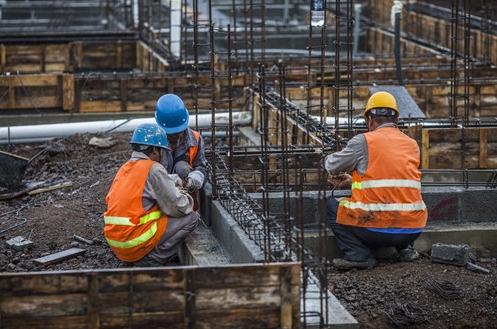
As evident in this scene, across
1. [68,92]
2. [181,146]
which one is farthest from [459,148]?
[68,92]

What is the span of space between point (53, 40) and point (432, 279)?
1666 cm

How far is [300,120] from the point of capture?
13977 millimetres

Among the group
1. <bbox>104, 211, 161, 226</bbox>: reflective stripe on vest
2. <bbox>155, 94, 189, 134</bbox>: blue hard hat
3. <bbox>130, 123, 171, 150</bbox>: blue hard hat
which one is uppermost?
<bbox>155, 94, 189, 134</bbox>: blue hard hat

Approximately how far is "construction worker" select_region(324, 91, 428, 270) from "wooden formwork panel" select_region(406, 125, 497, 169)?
11.5 ft

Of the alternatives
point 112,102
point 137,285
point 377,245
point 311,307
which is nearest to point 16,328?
point 137,285

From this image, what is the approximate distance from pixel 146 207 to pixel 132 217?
0.15m

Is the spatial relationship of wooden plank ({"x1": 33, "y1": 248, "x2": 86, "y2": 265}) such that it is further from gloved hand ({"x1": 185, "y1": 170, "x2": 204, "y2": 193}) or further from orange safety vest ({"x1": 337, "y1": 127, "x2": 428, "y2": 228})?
orange safety vest ({"x1": 337, "y1": 127, "x2": 428, "y2": 228})

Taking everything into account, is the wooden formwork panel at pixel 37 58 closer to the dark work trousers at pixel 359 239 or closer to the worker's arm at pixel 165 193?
the dark work trousers at pixel 359 239

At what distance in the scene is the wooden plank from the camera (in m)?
9.40

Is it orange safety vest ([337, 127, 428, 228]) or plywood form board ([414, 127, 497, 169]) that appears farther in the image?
plywood form board ([414, 127, 497, 169])

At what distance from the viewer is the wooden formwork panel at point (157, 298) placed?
6863 millimetres

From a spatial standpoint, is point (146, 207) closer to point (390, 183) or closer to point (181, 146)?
point (181, 146)

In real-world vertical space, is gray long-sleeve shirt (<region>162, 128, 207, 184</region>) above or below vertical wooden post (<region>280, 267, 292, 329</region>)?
above

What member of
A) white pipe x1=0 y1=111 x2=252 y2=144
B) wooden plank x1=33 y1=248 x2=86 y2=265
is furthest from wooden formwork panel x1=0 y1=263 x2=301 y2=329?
white pipe x1=0 y1=111 x2=252 y2=144
